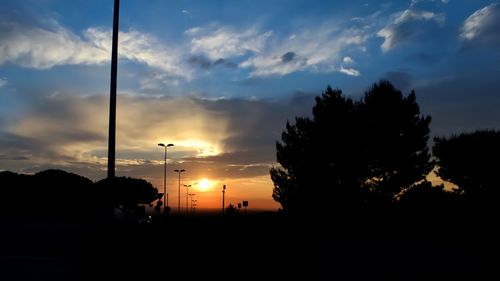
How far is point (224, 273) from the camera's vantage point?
9953 mm

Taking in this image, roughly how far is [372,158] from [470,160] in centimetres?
→ 978

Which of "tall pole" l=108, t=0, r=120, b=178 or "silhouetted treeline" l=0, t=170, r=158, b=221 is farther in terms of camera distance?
"silhouetted treeline" l=0, t=170, r=158, b=221

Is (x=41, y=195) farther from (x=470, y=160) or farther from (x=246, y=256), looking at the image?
(x=246, y=256)

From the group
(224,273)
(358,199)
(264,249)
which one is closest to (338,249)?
(264,249)

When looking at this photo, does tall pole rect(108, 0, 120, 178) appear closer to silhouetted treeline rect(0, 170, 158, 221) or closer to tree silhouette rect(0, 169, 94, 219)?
silhouetted treeline rect(0, 170, 158, 221)

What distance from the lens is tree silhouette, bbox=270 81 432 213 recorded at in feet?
121

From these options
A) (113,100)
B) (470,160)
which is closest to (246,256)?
(113,100)

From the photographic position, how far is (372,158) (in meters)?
37.6

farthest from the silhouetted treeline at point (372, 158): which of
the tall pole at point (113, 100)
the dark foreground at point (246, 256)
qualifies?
the tall pole at point (113, 100)

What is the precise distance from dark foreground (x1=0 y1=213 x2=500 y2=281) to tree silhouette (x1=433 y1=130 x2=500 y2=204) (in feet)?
76.8

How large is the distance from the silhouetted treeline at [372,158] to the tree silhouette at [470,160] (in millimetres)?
74

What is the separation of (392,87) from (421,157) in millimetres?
6047

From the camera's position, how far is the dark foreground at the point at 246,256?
32.5ft

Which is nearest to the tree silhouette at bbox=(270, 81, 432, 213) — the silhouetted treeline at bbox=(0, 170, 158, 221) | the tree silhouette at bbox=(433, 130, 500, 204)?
the tree silhouette at bbox=(433, 130, 500, 204)
